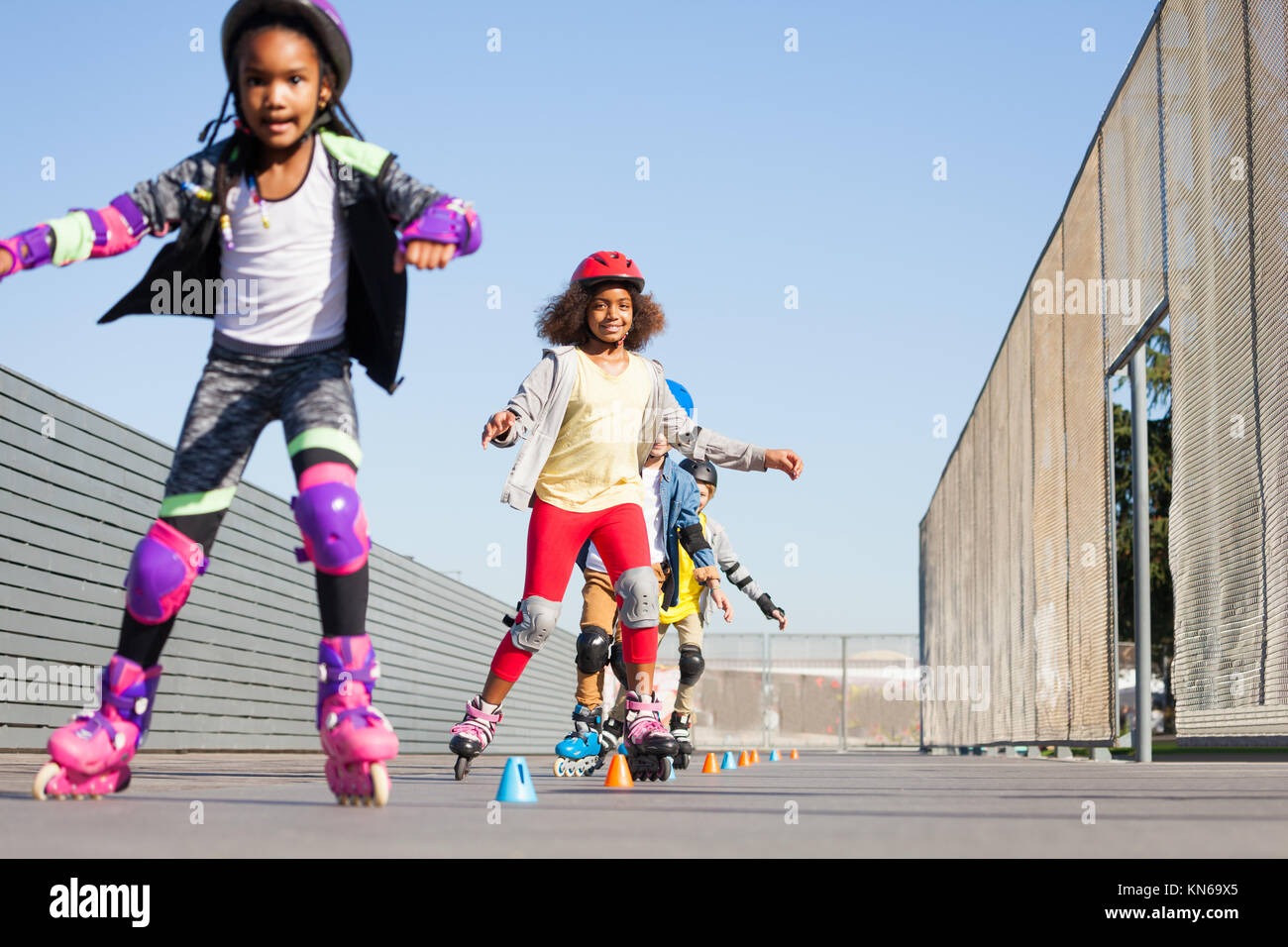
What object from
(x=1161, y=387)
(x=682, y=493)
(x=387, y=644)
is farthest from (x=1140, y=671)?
(x=1161, y=387)

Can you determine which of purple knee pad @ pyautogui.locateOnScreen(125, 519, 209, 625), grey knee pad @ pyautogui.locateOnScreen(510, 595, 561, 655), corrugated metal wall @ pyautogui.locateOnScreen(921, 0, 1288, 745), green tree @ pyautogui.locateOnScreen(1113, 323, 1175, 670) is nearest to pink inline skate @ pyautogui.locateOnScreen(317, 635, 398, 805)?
purple knee pad @ pyautogui.locateOnScreen(125, 519, 209, 625)

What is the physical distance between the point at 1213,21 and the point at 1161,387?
23310 millimetres

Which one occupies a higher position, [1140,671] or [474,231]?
[474,231]

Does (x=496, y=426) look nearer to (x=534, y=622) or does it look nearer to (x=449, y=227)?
(x=534, y=622)

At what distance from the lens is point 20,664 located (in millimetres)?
8719

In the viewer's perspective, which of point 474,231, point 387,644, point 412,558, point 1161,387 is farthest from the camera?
point 1161,387

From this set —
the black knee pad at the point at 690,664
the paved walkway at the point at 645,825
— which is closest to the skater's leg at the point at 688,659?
the black knee pad at the point at 690,664

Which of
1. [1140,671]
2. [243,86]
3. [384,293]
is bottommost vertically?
[1140,671]

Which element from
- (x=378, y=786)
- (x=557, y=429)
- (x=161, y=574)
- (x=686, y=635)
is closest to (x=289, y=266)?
(x=161, y=574)

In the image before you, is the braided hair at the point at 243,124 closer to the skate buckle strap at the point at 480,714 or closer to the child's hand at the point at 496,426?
the child's hand at the point at 496,426

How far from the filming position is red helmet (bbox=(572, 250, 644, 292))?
5.49 m

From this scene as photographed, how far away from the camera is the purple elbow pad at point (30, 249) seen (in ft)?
10.0

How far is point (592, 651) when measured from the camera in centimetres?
652
